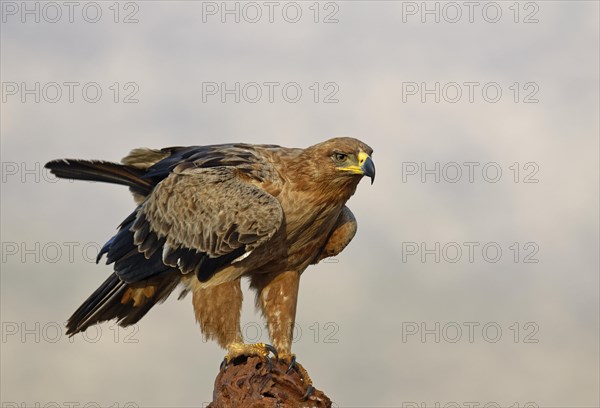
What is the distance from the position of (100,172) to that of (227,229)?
203 centimetres

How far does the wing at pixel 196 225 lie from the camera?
9.34 meters

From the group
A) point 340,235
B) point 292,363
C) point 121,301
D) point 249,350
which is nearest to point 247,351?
point 249,350

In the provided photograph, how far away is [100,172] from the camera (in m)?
10.5

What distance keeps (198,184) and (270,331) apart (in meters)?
1.84

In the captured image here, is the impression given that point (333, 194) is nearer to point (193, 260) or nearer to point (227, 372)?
point (193, 260)

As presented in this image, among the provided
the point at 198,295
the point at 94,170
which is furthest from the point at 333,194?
the point at 94,170

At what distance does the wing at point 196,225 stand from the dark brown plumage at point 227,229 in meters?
0.01

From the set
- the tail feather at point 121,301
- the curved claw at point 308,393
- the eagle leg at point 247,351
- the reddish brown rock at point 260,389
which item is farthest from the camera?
the tail feather at point 121,301

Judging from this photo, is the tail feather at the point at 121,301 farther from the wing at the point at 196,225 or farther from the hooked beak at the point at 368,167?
the hooked beak at the point at 368,167

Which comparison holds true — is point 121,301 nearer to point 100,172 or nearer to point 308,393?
point 100,172

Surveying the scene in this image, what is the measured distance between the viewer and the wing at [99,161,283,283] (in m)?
9.34

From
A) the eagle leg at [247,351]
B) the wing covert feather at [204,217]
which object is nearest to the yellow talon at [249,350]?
the eagle leg at [247,351]

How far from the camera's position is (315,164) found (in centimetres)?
950

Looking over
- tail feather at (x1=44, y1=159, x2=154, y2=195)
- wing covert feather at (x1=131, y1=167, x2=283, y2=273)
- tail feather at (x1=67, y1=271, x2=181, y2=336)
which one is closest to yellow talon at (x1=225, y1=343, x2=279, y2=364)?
wing covert feather at (x1=131, y1=167, x2=283, y2=273)
